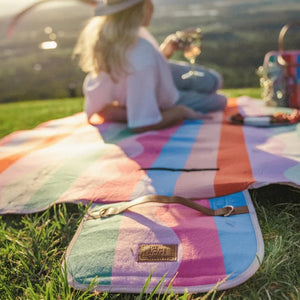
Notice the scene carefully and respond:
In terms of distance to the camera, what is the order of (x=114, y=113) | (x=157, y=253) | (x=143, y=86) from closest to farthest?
(x=157, y=253), (x=143, y=86), (x=114, y=113)

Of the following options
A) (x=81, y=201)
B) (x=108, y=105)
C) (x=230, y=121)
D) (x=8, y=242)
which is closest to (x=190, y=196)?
(x=81, y=201)

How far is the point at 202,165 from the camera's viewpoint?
1.85m

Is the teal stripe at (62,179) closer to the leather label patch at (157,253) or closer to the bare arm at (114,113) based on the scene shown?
the leather label patch at (157,253)

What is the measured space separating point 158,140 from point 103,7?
37.1 inches

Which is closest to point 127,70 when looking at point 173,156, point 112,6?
point 112,6

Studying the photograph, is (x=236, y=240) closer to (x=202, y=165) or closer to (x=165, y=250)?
(x=165, y=250)

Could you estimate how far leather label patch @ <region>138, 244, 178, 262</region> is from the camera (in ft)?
3.90

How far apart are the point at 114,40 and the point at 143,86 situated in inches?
13.8

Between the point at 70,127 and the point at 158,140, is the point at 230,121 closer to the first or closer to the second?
the point at 158,140

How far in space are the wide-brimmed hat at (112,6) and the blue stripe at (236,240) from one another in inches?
59.5

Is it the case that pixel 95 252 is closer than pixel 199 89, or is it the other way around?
pixel 95 252

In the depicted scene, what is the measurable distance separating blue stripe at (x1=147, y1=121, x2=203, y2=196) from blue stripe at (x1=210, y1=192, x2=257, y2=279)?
260 mm

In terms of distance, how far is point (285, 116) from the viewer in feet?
8.38

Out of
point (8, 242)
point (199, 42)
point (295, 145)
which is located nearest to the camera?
point (8, 242)
